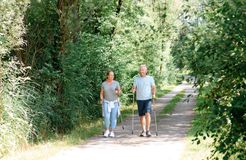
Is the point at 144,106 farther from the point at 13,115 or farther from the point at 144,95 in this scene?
the point at 13,115

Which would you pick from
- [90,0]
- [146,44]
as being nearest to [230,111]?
[90,0]

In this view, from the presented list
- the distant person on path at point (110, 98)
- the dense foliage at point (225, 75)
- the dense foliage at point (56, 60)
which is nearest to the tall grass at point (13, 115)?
the dense foliage at point (56, 60)

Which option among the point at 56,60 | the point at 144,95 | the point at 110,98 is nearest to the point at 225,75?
the point at 144,95

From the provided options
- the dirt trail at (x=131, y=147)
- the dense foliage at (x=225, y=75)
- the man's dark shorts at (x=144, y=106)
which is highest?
the dense foliage at (x=225, y=75)

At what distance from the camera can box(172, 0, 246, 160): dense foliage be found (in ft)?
19.7

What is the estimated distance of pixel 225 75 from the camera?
632 cm

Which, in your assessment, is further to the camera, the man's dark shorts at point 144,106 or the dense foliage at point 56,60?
the man's dark shorts at point 144,106

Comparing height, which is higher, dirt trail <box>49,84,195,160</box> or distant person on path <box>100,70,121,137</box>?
distant person on path <box>100,70,121,137</box>

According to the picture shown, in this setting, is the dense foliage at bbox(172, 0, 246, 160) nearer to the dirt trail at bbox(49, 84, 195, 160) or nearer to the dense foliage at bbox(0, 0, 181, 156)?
the dirt trail at bbox(49, 84, 195, 160)

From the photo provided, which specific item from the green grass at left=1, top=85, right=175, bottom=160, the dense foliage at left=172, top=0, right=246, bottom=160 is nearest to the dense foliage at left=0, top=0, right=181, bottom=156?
the green grass at left=1, top=85, right=175, bottom=160

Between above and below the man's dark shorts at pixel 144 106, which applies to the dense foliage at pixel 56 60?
above

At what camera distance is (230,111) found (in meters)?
6.00

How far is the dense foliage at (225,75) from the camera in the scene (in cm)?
601

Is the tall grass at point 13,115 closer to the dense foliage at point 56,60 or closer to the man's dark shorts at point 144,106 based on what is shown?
the dense foliage at point 56,60
